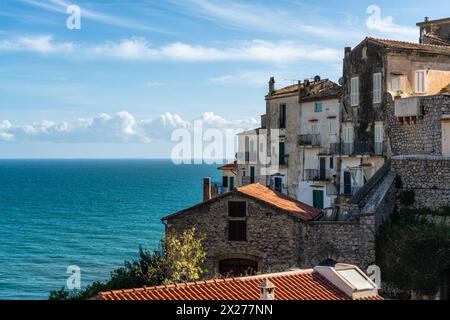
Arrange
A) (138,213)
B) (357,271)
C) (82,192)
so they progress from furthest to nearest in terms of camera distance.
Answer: (82,192) → (138,213) → (357,271)

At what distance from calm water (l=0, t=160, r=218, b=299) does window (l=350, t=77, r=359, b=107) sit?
2969 centimetres

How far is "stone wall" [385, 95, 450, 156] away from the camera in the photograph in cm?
3612

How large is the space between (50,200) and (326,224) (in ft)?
373

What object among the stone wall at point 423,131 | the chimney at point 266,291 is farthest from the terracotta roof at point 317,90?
the chimney at point 266,291

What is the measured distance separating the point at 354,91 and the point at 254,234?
12.4 m

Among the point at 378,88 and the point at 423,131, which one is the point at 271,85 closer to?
the point at 378,88

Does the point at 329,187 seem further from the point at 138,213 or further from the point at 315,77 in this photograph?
the point at 138,213

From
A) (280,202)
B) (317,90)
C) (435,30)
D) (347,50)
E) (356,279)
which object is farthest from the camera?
(435,30)

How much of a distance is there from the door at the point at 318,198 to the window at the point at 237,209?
466 inches

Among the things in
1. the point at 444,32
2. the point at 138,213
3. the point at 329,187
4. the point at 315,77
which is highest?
the point at 444,32

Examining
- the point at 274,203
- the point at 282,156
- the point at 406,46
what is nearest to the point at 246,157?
the point at 282,156

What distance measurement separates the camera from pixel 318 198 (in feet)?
151

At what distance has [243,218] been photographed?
34875 millimetres

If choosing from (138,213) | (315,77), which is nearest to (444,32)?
(315,77)
